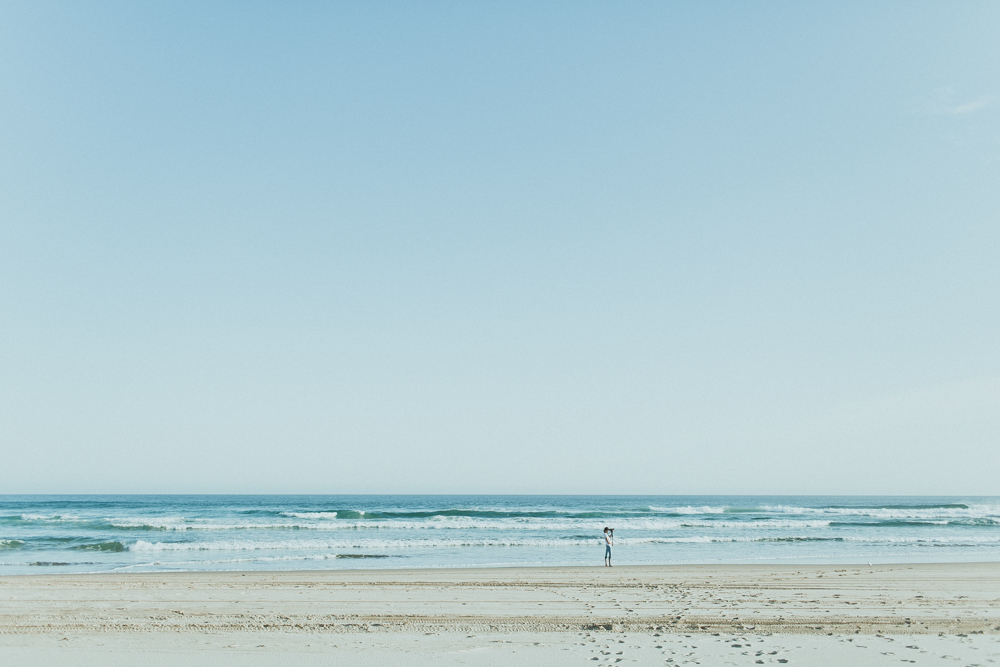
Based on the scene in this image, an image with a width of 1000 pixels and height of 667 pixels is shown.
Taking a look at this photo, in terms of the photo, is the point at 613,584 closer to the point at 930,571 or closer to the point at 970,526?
the point at 930,571

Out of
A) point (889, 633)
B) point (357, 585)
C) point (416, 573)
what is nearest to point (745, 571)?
point (889, 633)

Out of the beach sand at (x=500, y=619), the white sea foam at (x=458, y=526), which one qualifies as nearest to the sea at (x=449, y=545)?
the white sea foam at (x=458, y=526)

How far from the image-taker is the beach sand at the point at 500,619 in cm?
857

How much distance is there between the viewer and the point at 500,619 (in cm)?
1069

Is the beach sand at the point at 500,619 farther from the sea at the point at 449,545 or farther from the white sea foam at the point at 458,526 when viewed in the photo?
the white sea foam at the point at 458,526

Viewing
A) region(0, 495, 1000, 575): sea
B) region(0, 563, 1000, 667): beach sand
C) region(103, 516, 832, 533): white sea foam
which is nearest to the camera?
region(0, 563, 1000, 667): beach sand

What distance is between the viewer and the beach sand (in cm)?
857

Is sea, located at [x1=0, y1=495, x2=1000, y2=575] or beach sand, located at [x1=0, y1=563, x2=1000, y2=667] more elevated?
beach sand, located at [x1=0, y1=563, x2=1000, y2=667]

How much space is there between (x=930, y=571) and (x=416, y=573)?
1360cm

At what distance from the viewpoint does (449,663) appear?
821 cm

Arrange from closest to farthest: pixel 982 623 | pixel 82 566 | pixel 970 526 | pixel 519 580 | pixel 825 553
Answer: pixel 982 623
pixel 519 580
pixel 82 566
pixel 825 553
pixel 970 526

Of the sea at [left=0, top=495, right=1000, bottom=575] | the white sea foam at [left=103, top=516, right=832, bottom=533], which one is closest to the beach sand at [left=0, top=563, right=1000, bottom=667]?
the sea at [left=0, top=495, right=1000, bottom=575]

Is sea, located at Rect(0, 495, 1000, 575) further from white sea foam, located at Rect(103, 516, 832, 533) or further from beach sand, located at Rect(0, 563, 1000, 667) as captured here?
beach sand, located at Rect(0, 563, 1000, 667)

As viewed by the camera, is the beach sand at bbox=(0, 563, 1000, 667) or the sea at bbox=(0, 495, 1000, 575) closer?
the beach sand at bbox=(0, 563, 1000, 667)
